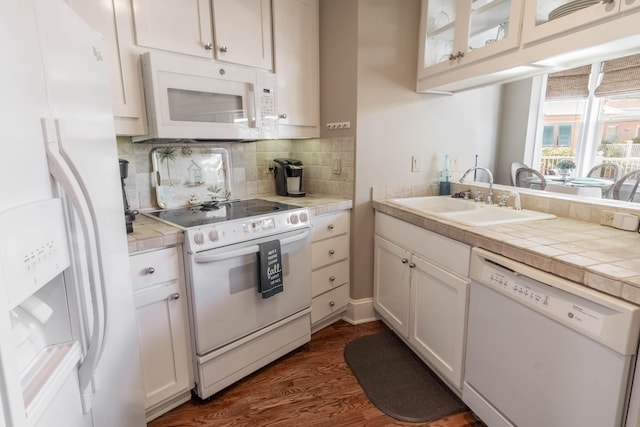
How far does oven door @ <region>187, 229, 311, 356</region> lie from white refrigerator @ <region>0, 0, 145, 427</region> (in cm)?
55

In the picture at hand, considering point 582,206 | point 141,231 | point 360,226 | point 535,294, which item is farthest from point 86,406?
point 582,206

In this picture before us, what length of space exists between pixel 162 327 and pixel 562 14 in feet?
7.22

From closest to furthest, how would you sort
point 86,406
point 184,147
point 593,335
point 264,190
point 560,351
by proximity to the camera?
point 86,406, point 593,335, point 560,351, point 184,147, point 264,190

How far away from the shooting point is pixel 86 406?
0.86m

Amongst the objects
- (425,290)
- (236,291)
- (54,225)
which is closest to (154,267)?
(236,291)

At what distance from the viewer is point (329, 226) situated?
7.36 ft

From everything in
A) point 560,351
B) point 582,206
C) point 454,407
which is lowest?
point 454,407

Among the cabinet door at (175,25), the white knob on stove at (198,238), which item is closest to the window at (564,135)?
the cabinet door at (175,25)

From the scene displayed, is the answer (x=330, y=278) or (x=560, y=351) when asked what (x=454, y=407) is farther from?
(x=330, y=278)

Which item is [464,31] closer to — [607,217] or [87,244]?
[607,217]

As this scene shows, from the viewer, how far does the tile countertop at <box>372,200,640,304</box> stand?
3.20 ft

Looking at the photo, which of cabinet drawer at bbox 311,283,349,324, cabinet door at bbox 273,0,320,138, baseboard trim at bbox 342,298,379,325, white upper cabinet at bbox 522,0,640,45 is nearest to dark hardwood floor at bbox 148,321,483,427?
cabinet drawer at bbox 311,283,349,324

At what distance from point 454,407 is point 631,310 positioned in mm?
1051

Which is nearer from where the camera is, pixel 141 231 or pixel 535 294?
pixel 535 294
